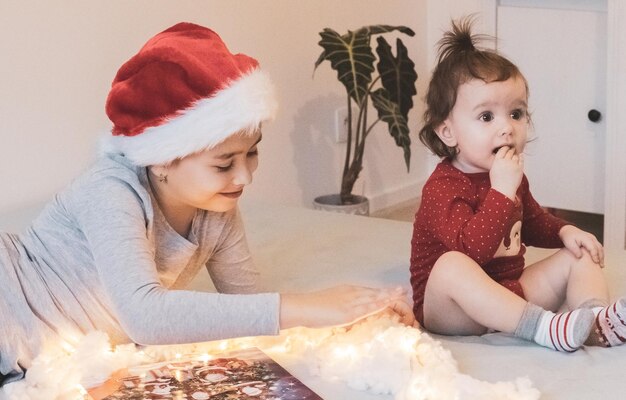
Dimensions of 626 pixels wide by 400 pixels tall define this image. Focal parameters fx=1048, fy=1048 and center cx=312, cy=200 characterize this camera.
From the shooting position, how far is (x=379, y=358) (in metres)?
1.49

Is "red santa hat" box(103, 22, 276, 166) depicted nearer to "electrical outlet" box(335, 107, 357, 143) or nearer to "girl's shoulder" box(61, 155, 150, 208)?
"girl's shoulder" box(61, 155, 150, 208)

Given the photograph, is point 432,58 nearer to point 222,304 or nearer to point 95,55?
point 95,55

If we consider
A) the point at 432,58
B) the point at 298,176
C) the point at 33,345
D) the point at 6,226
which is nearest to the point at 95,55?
the point at 6,226

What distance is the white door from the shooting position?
2.99 metres

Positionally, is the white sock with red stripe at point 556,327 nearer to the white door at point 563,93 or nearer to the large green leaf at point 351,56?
the large green leaf at point 351,56

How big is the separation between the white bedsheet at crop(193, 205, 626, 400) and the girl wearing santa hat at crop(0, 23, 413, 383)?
0.14 m

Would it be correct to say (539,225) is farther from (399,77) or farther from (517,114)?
(399,77)

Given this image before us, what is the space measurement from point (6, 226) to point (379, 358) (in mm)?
1075

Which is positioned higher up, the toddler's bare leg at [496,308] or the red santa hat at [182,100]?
the red santa hat at [182,100]

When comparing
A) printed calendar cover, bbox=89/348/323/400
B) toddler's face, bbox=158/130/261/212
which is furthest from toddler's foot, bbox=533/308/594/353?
toddler's face, bbox=158/130/261/212

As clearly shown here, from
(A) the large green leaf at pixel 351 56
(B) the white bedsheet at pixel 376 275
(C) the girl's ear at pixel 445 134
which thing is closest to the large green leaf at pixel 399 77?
(A) the large green leaf at pixel 351 56

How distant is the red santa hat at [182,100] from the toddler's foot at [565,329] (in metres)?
0.53

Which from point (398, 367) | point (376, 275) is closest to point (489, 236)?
point (398, 367)

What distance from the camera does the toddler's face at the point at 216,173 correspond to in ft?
5.11
